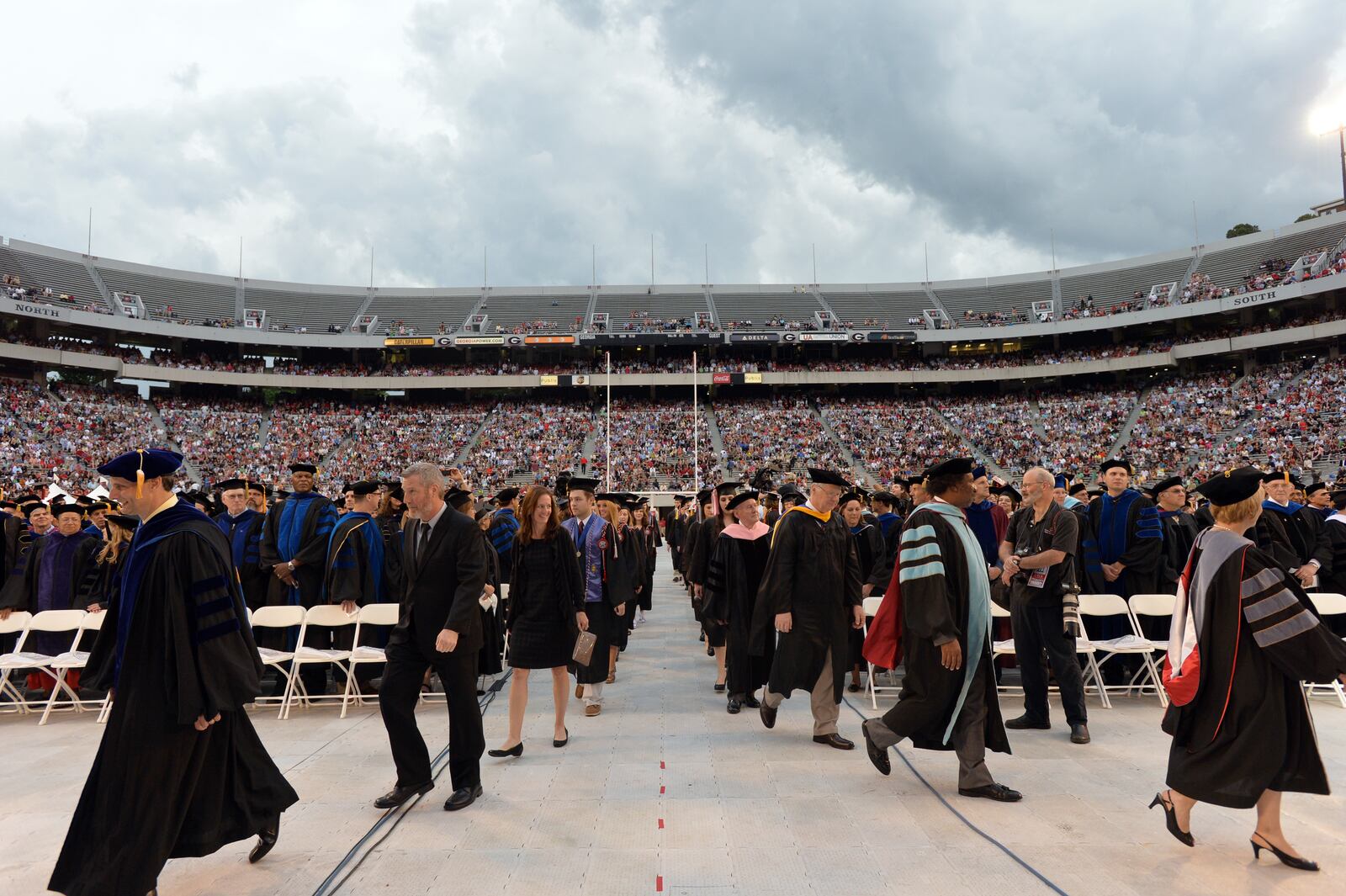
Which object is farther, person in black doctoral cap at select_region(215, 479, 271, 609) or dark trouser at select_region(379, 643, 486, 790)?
person in black doctoral cap at select_region(215, 479, 271, 609)

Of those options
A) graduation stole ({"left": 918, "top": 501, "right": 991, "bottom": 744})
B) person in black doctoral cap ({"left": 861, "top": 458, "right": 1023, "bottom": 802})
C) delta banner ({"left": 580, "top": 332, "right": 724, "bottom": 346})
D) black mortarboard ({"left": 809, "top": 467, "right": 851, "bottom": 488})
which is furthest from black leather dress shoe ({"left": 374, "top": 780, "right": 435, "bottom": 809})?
delta banner ({"left": 580, "top": 332, "right": 724, "bottom": 346})

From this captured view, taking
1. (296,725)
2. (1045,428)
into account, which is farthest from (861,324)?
(296,725)

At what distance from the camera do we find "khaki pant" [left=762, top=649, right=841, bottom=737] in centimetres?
605

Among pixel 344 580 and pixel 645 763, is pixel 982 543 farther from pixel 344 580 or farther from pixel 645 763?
pixel 344 580

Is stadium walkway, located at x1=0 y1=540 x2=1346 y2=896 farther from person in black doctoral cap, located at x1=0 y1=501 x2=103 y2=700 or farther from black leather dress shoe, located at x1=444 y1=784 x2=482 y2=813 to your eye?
person in black doctoral cap, located at x1=0 y1=501 x2=103 y2=700

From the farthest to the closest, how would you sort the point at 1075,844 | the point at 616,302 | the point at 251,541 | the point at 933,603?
the point at 616,302
the point at 251,541
the point at 933,603
the point at 1075,844

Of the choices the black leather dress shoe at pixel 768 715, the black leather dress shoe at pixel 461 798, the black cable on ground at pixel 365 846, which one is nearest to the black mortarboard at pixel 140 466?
the black cable on ground at pixel 365 846

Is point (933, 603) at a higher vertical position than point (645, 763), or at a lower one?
higher

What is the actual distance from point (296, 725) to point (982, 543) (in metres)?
7.32

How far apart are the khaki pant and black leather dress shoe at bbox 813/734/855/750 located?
29mm

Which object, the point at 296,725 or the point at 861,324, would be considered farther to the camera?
the point at 861,324

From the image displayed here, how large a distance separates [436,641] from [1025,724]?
4.81 metres

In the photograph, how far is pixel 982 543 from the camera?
29.1 ft

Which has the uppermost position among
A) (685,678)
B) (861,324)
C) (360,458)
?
(861,324)
